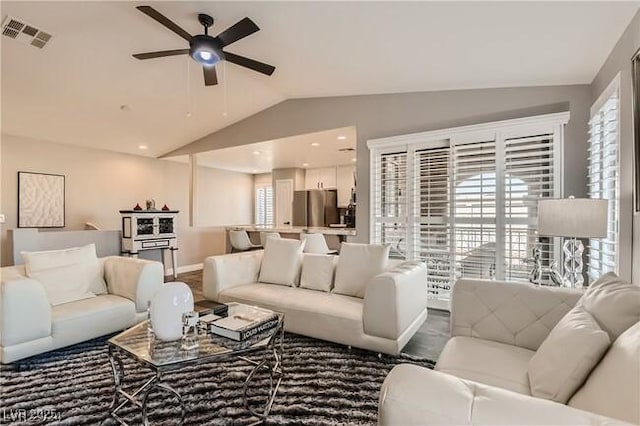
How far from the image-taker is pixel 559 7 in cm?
213

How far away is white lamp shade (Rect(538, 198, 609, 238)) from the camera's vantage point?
2.09 meters

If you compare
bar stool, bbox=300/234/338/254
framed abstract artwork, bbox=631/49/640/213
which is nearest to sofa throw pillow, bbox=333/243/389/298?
bar stool, bbox=300/234/338/254

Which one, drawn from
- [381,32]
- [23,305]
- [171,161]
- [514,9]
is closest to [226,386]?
[23,305]

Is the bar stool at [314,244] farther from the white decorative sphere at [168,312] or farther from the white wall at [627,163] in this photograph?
the white wall at [627,163]

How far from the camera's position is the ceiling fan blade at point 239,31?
7.81 ft

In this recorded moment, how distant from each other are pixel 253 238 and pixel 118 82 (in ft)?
13.0

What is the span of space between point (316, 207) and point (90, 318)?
5747 mm

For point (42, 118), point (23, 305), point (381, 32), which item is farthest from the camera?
point (42, 118)

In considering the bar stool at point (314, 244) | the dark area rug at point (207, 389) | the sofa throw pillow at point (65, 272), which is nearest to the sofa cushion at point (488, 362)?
the dark area rug at point (207, 389)

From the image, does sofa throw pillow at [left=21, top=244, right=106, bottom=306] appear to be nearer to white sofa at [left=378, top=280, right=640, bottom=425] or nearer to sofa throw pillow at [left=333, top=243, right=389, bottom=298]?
sofa throw pillow at [left=333, top=243, right=389, bottom=298]

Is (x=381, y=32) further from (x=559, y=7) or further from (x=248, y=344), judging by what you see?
(x=248, y=344)

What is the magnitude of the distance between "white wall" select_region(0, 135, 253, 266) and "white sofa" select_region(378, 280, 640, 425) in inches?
238

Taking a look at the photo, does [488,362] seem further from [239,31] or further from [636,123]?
[239,31]

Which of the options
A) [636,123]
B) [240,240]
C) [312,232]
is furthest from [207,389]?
[240,240]
